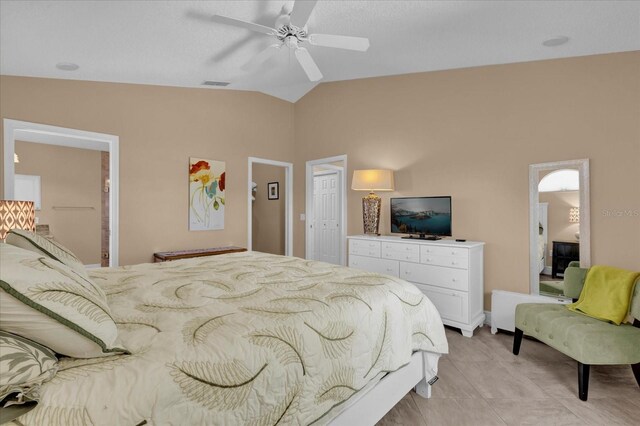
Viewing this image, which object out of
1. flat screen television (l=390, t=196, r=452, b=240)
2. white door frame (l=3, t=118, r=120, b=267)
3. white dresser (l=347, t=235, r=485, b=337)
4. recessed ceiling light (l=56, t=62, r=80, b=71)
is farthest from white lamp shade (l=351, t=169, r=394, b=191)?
recessed ceiling light (l=56, t=62, r=80, b=71)

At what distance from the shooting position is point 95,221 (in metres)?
6.82

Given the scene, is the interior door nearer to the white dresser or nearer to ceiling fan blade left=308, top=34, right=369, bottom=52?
the white dresser

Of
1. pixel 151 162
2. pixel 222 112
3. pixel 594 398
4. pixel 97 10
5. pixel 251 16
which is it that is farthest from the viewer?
pixel 222 112

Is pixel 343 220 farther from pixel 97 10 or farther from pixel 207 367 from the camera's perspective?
pixel 207 367

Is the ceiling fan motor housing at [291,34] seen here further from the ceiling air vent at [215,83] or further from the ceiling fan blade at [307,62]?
the ceiling air vent at [215,83]

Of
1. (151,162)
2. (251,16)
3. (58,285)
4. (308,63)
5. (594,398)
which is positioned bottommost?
(594,398)

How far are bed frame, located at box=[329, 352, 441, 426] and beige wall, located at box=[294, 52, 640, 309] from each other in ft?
6.38

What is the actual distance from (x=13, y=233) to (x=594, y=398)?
11.2 feet

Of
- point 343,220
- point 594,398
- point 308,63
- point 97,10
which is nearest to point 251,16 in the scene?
point 308,63

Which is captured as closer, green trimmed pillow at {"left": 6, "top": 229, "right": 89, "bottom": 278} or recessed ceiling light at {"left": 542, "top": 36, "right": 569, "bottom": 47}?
green trimmed pillow at {"left": 6, "top": 229, "right": 89, "bottom": 278}

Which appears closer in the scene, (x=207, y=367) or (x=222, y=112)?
(x=207, y=367)

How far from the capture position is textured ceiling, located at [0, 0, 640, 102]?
2.46 m

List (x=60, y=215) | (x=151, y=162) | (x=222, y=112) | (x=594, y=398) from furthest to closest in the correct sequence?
(x=60, y=215), (x=222, y=112), (x=151, y=162), (x=594, y=398)

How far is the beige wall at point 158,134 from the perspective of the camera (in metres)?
3.55
